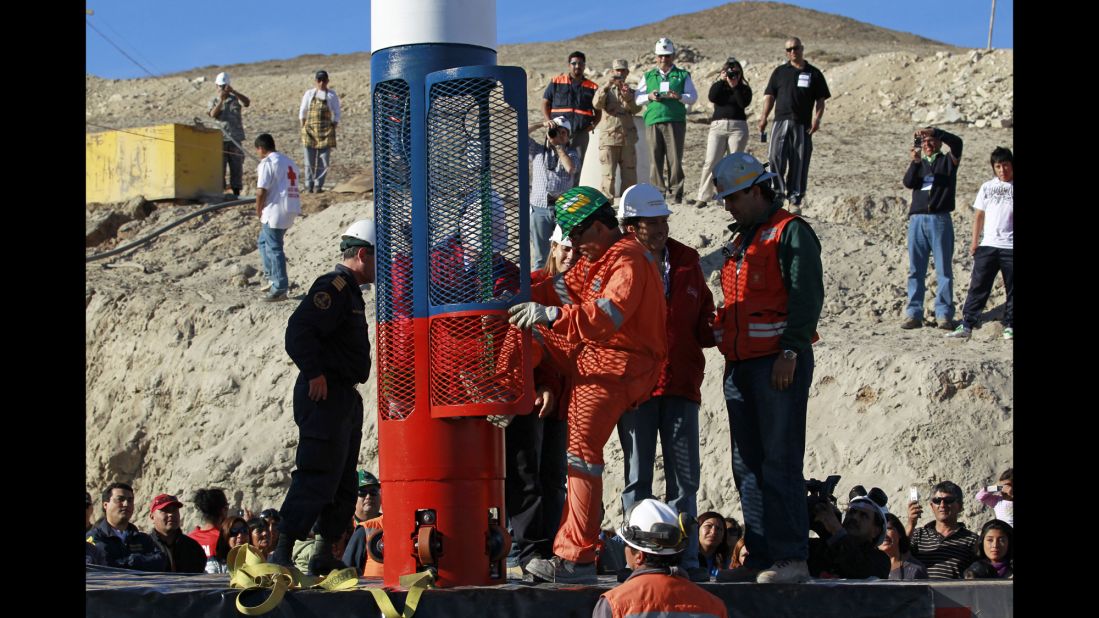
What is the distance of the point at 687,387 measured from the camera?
804 centimetres

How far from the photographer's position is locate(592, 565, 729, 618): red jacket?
5.77 metres

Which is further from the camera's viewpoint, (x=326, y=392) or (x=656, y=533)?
(x=326, y=392)

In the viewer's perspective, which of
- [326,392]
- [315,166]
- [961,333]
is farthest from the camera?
[315,166]

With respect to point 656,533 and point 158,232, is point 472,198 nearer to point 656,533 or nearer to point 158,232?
point 656,533

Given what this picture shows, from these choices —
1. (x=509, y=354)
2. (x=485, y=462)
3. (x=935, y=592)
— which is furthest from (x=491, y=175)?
(x=935, y=592)

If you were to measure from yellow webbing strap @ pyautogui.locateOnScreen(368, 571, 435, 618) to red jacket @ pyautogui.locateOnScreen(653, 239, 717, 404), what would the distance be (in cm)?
205

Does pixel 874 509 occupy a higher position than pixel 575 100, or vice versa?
pixel 575 100

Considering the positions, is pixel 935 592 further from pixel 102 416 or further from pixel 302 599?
pixel 102 416

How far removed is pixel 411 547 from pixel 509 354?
0.97 m

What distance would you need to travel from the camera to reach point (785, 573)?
712 centimetres

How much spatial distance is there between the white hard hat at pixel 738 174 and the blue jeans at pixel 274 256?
9890mm

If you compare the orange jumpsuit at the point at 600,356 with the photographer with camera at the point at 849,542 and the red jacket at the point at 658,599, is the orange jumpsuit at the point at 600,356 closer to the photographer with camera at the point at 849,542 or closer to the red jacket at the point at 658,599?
the red jacket at the point at 658,599

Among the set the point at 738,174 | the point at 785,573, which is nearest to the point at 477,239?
the point at 738,174

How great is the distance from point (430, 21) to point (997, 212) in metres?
8.61
